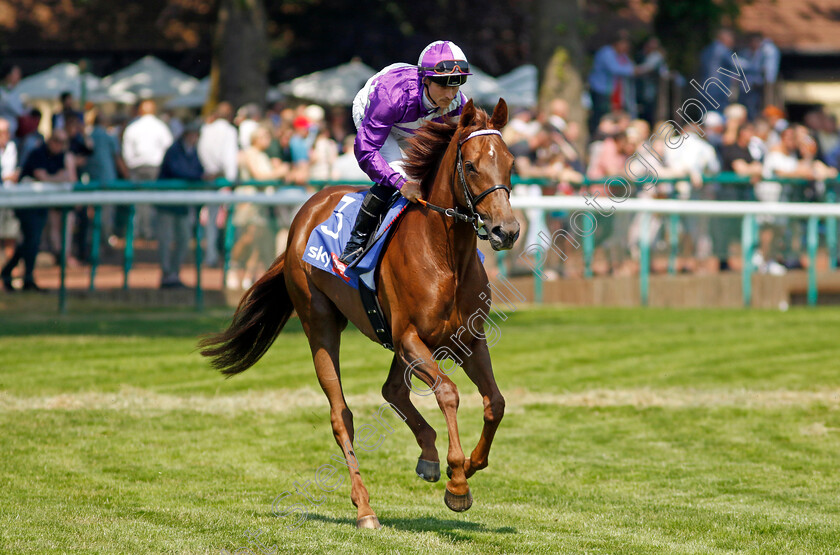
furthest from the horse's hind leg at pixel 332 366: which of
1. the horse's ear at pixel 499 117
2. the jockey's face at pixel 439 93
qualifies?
the horse's ear at pixel 499 117

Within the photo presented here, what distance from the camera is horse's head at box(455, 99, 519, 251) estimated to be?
5.50m

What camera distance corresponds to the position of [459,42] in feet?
87.7

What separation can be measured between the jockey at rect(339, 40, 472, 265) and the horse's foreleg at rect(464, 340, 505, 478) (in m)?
0.87

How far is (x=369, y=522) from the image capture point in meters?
6.08

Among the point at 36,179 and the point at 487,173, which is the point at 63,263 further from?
the point at 487,173

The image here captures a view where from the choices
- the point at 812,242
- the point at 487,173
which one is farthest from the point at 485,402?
the point at 812,242

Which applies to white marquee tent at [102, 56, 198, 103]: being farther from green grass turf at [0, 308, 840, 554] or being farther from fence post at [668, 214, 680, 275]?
fence post at [668, 214, 680, 275]

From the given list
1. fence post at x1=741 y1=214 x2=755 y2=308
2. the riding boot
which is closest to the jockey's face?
the riding boot

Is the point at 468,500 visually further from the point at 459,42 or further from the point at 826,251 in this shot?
the point at 459,42

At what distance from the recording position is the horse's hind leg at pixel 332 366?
6.38 m

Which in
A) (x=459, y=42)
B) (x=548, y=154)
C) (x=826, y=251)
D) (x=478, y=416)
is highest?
(x=459, y=42)

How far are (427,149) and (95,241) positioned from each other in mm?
7526

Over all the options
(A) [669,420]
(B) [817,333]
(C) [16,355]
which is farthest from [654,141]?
(C) [16,355]

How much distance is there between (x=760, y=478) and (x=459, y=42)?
66.5 ft
